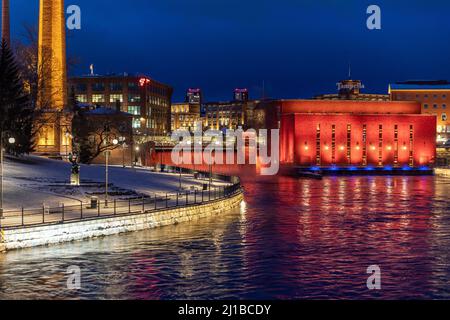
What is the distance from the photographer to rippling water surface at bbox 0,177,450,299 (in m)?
26.3

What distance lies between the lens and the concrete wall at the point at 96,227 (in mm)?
32812

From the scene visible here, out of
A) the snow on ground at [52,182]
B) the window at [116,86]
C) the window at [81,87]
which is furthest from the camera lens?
the window at [81,87]

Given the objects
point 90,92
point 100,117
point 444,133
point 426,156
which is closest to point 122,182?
point 100,117

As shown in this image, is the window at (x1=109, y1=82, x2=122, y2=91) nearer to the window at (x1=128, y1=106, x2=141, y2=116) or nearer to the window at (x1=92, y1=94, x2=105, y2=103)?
the window at (x1=92, y1=94, x2=105, y2=103)

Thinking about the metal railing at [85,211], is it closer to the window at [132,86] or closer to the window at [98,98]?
the window at [132,86]

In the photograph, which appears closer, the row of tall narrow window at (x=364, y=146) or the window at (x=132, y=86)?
the row of tall narrow window at (x=364, y=146)

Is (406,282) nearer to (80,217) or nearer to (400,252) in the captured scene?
(400,252)

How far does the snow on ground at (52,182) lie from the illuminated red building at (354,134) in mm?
63728

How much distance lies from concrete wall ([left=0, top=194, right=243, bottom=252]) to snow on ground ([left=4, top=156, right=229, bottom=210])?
5.12 metres

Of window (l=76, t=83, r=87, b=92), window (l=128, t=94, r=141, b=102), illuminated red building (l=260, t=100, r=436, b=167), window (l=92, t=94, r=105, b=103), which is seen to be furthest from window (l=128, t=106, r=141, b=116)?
illuminated red building (l=260, t=100, r=436, b=167)

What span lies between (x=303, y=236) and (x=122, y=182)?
22.4 metres

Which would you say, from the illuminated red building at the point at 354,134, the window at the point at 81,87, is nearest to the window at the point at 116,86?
the window at the point at 81,87

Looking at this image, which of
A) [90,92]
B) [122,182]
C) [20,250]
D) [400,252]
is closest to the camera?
[20,250]

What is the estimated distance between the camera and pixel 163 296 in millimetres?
25406
